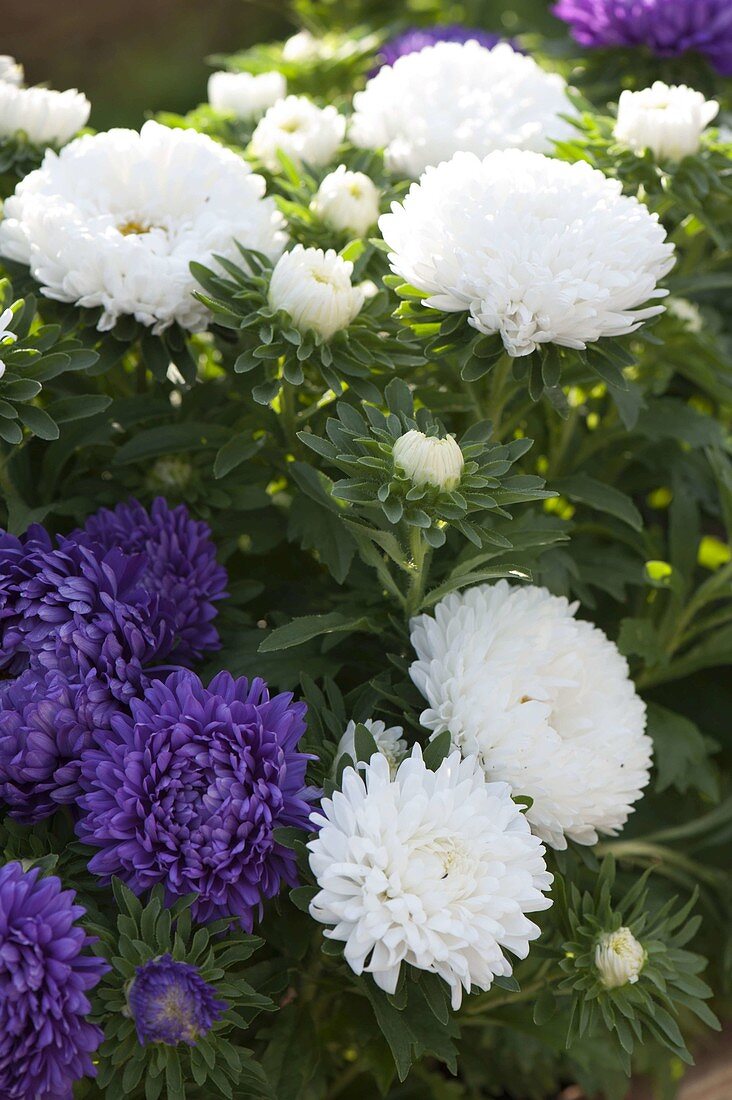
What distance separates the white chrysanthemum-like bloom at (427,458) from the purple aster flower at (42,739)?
265 mm

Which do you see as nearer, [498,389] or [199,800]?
[199,800]

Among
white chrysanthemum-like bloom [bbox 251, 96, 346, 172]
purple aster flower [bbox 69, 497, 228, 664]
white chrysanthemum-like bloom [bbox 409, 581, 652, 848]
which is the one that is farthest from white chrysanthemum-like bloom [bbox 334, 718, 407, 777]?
white chrysanthemum-like bloom [bbox 251, 96, 346, 172]

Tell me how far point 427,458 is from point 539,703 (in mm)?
202

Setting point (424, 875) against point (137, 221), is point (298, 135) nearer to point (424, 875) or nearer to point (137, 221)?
point (137, 221)

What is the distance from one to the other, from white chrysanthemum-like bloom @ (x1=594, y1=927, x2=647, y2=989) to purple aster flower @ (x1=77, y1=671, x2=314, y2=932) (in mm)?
232

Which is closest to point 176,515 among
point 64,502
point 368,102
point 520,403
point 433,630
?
point 64,502

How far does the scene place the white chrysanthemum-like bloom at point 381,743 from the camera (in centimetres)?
79

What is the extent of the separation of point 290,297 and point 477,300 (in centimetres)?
14

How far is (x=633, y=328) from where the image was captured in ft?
2.75

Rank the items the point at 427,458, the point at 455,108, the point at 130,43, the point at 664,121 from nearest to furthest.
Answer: the point at 427,458, the point at 664,121, the point at 455,108, the point at 130,43

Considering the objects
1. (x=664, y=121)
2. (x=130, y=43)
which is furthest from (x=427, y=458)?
(x=130, y=43)

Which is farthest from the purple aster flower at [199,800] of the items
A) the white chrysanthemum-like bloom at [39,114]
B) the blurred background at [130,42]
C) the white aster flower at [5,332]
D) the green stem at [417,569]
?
the blurred background at [130,42]

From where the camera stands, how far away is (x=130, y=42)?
10.5 ft

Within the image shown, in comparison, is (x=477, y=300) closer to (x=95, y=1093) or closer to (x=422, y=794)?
(x=422, y=794)
